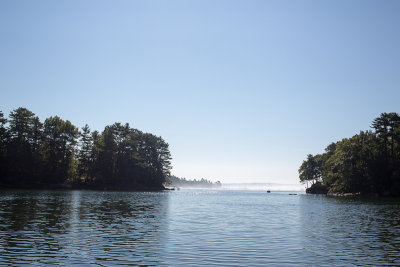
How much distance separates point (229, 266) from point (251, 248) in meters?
5.14

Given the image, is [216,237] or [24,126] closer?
[216,237]

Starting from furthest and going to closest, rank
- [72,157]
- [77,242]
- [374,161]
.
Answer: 1. [72,157]
2. [374,161]
3. [77,242]

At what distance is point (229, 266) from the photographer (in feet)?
50.0

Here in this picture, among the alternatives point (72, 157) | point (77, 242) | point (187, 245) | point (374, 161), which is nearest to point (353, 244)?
point (187, 245)

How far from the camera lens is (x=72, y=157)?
130 metres

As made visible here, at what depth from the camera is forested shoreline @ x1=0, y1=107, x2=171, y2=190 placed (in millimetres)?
110688

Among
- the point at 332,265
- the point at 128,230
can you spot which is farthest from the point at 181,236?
the point at 332,265

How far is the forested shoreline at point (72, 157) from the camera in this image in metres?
111

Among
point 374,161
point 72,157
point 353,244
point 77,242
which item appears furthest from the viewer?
point 72,157

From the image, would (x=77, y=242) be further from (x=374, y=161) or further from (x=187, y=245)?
(x=374, y=161)

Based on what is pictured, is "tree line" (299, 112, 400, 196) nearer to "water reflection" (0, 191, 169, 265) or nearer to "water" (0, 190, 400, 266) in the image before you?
"water" (0, 190, 400, 266)

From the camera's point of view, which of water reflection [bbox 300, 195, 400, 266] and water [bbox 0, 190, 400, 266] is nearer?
water [bbox 0, 190, 400, 266]

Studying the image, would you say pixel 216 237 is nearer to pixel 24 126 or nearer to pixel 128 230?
pixel 128 230

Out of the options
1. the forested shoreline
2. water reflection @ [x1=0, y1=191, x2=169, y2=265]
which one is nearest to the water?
water reflection @ [x1=0, y1=191, x2=169, y2=265]
